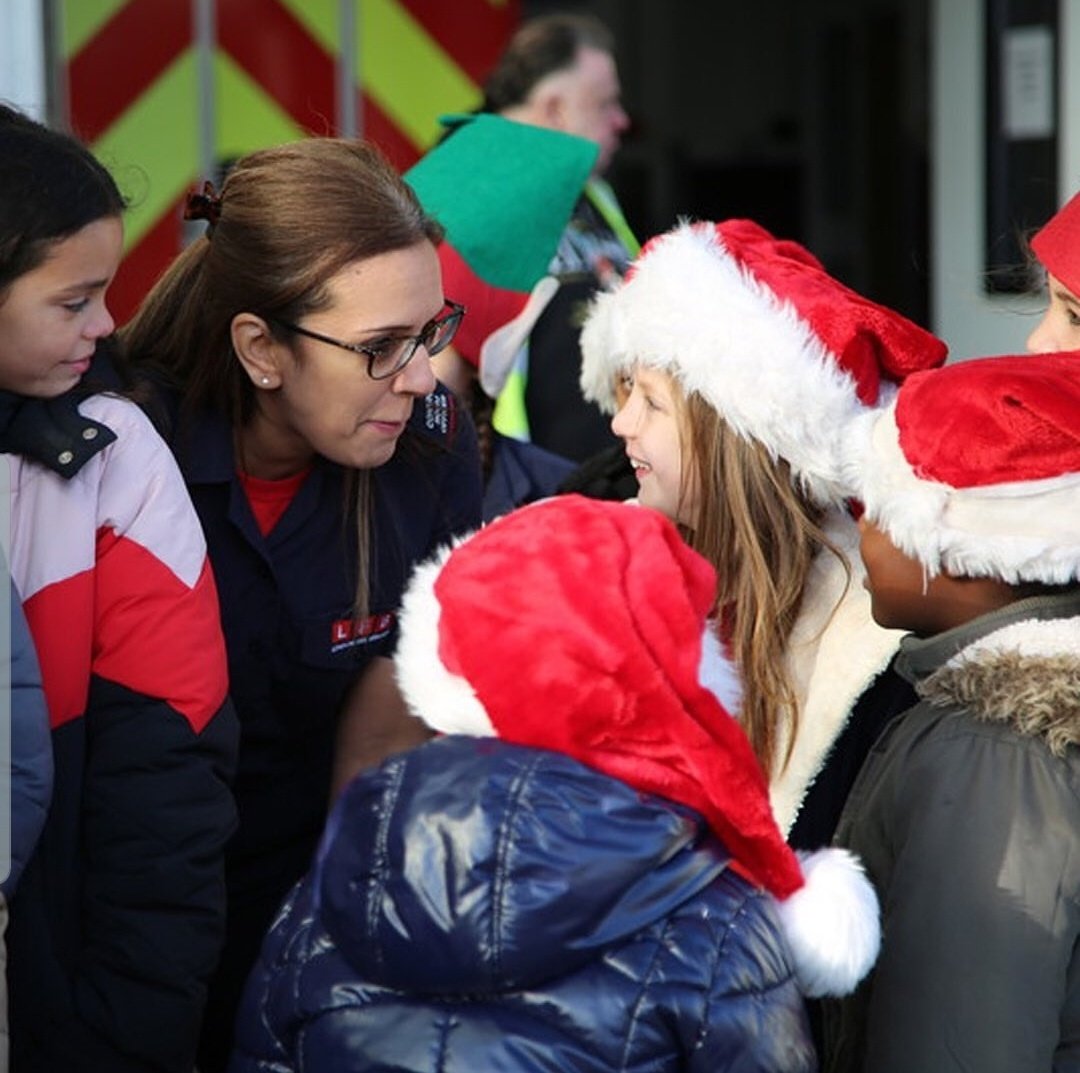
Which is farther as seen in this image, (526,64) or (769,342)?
(526,64)

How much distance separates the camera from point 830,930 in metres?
1.92

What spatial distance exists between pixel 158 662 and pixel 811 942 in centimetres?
85

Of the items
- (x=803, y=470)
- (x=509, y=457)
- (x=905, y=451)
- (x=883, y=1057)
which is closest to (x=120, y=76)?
(x=509, y=457)

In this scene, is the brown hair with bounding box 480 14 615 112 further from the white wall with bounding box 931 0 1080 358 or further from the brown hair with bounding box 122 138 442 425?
the brown hair with bounding box 122 138 442 425

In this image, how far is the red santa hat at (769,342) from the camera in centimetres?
274

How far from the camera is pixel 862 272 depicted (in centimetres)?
1055

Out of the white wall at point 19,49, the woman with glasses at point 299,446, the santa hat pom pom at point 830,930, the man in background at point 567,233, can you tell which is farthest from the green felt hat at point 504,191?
the santa hat pom pom at point 830,930

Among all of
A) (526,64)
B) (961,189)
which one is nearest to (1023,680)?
(526,64)

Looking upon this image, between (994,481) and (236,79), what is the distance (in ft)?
10.5

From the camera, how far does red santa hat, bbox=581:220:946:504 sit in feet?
8.99

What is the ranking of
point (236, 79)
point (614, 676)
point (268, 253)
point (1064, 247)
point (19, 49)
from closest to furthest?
1. point (614, 676)
2. point (268, 253)
3. point (1064, 247)
4. point (19, 49)
5. point (236, 79)

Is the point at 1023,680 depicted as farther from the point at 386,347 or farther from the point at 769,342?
the point at 386,347

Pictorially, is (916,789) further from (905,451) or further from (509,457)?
(509,457)

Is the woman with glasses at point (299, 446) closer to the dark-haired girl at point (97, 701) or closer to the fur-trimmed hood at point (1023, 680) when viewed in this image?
the dark-haired girl at point (97, 701)
